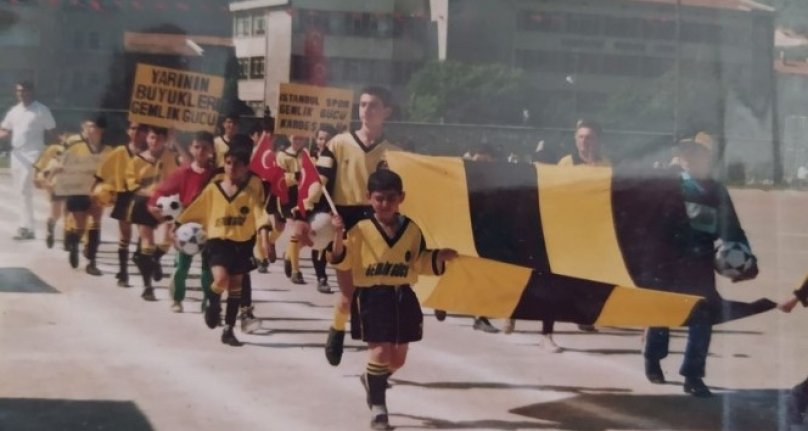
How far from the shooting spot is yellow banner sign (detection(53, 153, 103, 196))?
4.38 meters

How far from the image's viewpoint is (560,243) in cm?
451

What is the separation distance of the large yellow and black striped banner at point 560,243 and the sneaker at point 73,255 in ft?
3.63

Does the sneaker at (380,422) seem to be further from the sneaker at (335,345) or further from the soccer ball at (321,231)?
the soccer ball at (321,231)

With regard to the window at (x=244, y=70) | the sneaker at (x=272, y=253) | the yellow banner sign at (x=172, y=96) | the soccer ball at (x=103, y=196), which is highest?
the window at (x=244, y=70)

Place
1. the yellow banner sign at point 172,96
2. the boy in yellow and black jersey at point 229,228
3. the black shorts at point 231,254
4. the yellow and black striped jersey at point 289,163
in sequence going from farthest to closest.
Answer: the black shorts at point 231,254 → the boy in yellow and black jersey at point 229,228 → the yellow and black striped jersey at point 289,163 → the yellow banner sign at point 172,96

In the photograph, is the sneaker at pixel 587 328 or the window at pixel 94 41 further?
the sneaker at pixel 587 328

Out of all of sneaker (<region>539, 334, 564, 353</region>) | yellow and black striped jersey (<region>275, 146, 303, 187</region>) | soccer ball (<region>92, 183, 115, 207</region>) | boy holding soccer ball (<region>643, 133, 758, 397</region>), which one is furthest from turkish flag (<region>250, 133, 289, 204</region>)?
boy holding soccer ball (<region>643, 133, 758, 397</region>)

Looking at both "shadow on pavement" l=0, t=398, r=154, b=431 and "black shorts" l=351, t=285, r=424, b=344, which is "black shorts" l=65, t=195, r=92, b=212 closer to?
"shadow on pavement" l=0, t=398, r=154, b=431

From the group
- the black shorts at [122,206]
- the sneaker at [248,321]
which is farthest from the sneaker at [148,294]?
the black shorts at [122,206]

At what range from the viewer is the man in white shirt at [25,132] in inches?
164

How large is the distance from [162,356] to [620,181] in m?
1.54

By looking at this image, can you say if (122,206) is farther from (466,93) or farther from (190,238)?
(466,93)

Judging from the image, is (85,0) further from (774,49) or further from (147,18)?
(774,49)

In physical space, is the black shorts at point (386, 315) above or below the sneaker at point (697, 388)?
above
